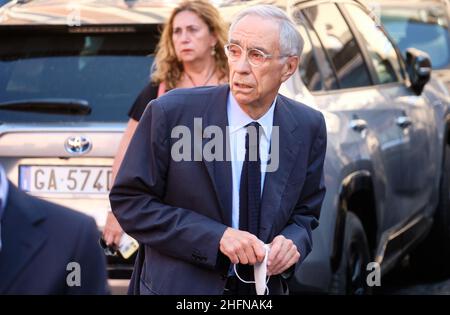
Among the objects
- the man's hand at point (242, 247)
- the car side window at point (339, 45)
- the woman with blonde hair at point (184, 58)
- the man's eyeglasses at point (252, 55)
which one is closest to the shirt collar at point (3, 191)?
the man's hand at point (242, 247)

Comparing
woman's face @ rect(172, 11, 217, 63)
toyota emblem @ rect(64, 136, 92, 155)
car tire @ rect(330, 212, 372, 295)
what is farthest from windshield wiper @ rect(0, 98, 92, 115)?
car tire @ rect(330, 212, 372, 295)

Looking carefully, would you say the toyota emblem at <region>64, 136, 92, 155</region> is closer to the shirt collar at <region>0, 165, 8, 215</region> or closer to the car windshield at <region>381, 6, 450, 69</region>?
the shirt collar at <region>0, 165, 8, 215</region>

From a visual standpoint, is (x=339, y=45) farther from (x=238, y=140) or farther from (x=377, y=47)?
(x=238, y=140)

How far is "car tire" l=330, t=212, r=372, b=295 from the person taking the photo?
19.5 feet

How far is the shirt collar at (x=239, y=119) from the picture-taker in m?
4.09

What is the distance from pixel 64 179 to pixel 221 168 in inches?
78.3

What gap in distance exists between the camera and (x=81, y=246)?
267 cm

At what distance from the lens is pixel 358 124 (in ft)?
21.1

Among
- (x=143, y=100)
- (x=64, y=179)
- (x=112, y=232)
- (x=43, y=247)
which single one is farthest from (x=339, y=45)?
(x=43, y=247)

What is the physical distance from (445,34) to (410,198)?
15.8 ft

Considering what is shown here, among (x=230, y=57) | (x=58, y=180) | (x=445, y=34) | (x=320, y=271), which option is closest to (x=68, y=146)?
(x=58, y=180)

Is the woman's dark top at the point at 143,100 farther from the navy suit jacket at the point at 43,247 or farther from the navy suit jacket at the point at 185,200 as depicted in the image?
the navy suit jacket at the point at 43,247
